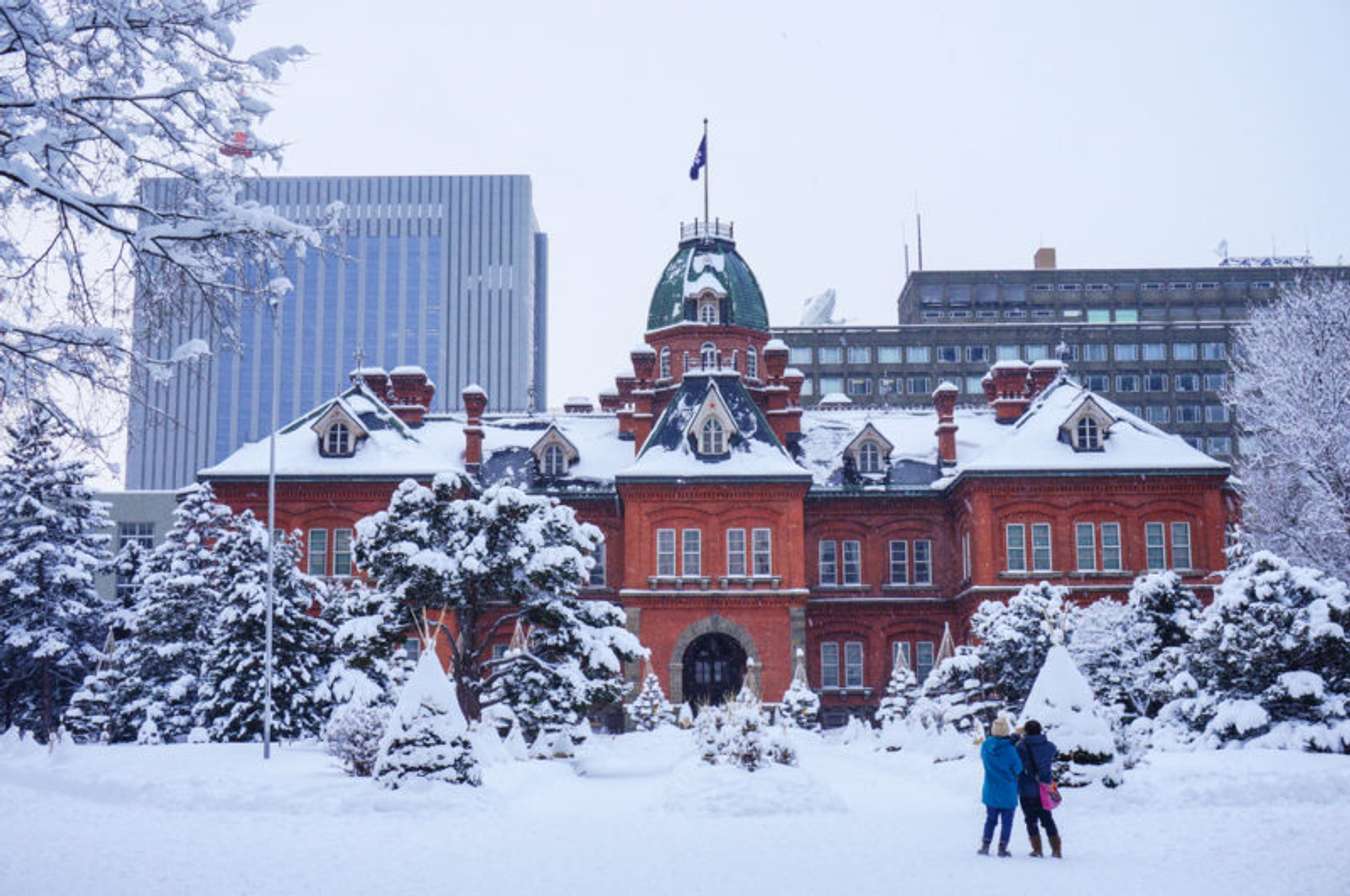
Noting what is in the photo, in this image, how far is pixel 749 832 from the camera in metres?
17.0

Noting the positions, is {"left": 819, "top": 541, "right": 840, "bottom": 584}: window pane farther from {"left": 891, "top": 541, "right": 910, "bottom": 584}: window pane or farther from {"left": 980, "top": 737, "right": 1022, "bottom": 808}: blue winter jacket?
{"left": 980, "top": 737, "right": 1022, "bottom": 808}: blue winter jacket

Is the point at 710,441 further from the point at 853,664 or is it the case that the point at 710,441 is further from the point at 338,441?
the point at 338,441

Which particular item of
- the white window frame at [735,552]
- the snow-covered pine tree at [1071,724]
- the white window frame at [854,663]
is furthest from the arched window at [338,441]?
the snow-covered pine tree at [1071,724]

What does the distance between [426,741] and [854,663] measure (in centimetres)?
3108

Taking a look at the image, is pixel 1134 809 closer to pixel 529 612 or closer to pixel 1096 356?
pixel 529 612

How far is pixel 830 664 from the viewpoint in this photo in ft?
159

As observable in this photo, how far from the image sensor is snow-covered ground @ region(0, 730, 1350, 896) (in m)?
12.6

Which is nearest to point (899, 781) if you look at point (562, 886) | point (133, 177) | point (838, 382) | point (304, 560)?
point (562, 886)

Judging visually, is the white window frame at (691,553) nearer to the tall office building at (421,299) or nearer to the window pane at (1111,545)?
the window pane at (1111,545)

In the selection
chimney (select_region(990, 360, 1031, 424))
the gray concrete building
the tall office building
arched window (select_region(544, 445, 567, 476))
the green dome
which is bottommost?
arched window (select_region(544, 445, 567, 476))

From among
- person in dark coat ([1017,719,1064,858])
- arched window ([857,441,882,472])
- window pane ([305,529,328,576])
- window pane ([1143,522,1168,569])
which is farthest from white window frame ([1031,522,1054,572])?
person in dark coat ([1017,719,1064,858])

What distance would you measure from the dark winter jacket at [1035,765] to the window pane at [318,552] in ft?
116

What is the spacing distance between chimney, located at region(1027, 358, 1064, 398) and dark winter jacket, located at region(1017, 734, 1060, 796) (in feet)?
130

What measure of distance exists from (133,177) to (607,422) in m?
43.0
